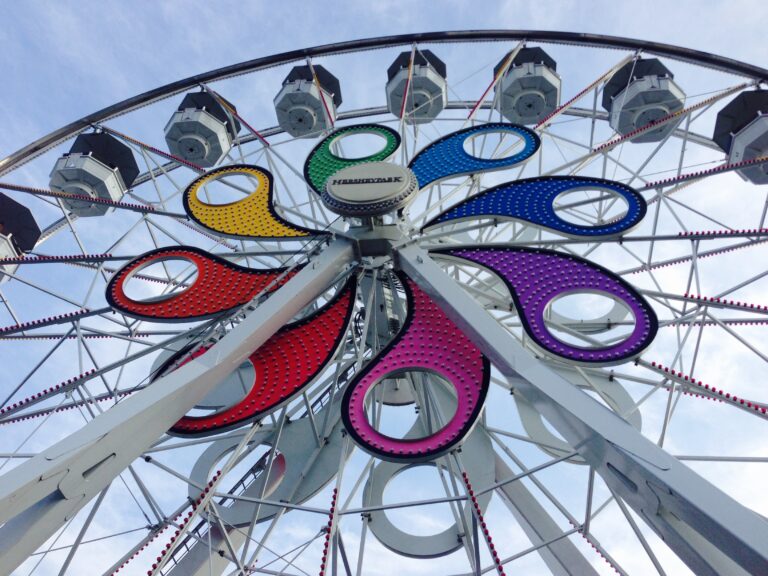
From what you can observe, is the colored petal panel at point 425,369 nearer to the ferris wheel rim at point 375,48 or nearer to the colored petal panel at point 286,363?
the colored petal panel at point 286,363

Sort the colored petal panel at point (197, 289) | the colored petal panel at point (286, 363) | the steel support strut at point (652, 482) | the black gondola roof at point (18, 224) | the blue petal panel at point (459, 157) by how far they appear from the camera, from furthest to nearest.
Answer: the black gondola roof at point (18, 224), the blue petal panel at point (459, 157), the colored petal panel at point (197, 289), the colored petal panel at point (286, 363), the steel support strut at point (652, 482)

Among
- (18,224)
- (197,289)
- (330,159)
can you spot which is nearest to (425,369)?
(197,289)

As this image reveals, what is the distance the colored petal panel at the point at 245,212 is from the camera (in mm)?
9797

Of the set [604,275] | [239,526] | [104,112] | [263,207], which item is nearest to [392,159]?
[263,207]

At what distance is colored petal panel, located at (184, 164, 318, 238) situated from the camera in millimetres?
9797

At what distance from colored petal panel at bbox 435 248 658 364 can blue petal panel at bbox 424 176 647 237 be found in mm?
746

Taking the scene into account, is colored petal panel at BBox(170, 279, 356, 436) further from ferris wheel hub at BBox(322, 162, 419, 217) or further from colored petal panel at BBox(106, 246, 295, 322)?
ferris wheel hub at BBox(322, 162, 419, 217)

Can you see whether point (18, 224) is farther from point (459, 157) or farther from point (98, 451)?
point (98, 451)

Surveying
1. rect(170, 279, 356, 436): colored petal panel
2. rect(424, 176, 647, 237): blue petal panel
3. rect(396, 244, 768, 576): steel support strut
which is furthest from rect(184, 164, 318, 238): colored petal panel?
rect(396, 244, 768, 576): steel support strut

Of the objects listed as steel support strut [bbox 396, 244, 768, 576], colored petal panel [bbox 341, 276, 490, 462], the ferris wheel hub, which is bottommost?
steel support strut [bbox 396, 244, 768, 576]

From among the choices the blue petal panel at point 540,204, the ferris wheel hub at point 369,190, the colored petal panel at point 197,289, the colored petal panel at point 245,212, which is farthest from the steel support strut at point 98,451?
the blue petal panel at point 540,204

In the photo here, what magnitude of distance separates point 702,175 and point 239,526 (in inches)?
333

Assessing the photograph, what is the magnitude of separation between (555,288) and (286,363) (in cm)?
334

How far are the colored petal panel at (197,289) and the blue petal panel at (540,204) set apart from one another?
2743 mm
